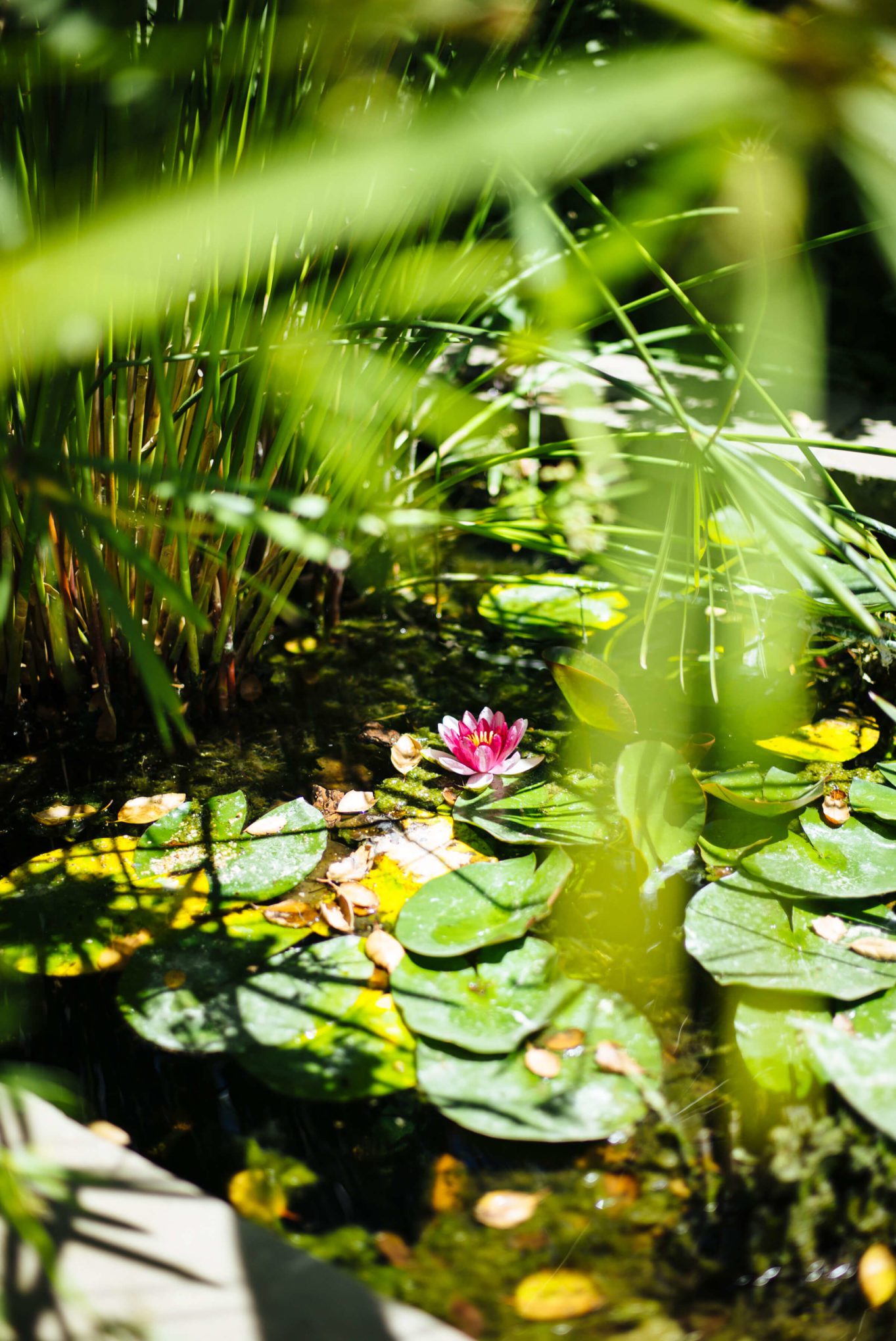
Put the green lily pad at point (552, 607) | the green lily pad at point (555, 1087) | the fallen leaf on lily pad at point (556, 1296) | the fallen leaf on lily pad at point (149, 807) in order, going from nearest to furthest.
Result: the fallen leaf on lily pad at point (556, 1296) → the green lily pad at point (555, 1087) → the fallen leaf on lily pad at point (149, 807) → the green lily pad at point (552, 607)

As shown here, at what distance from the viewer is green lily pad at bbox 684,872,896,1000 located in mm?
877

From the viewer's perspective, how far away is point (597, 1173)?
734 mm

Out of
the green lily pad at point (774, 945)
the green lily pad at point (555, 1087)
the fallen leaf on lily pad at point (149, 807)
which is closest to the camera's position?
the green lily pad at point (555, 1087)

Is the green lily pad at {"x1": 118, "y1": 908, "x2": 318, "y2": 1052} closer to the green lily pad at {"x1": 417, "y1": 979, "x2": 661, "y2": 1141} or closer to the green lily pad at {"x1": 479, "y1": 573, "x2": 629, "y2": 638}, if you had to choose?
the green lily pad at {"x1": 417, "y1": 979, "x2": 661, "y2": 1141}

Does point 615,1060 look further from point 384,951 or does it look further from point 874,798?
point 874,798

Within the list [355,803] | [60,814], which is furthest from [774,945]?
[60,814]

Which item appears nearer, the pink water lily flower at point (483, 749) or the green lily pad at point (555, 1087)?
the green lily pad at point (555, 1087)

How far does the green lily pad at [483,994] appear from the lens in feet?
2.70

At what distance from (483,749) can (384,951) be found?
0.33 metres

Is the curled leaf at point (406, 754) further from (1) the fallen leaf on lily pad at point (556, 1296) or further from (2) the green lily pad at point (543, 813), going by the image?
(1) the fallen leaf on lily pad at point (556, 1296)

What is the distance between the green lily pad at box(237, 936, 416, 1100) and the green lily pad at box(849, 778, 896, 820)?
665 mm

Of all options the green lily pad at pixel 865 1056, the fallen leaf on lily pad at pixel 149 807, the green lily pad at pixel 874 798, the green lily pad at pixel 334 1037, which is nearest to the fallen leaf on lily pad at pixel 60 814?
the fallen leaf on lily pad at pixel 149 807

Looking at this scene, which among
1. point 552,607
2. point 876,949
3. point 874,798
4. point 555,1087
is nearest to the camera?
point 555,1087

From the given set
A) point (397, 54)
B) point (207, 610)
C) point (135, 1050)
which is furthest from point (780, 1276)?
point (397, 54)
